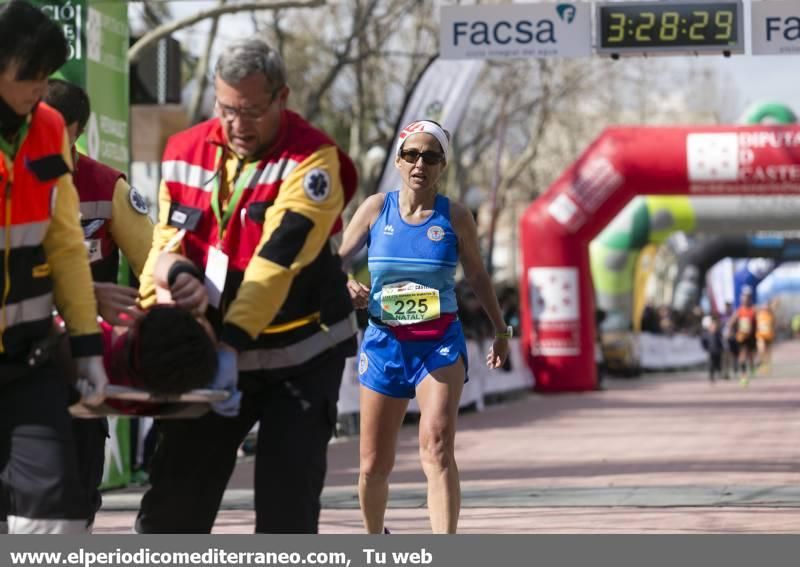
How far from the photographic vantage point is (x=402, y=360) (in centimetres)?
730

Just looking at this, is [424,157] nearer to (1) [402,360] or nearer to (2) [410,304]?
(2) [410,304]

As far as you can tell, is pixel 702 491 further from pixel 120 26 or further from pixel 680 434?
pixel 680 434

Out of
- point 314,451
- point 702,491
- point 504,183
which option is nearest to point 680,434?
point 702,491

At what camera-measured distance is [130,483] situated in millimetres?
12422

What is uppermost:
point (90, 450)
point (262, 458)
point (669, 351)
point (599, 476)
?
point (262, 458)

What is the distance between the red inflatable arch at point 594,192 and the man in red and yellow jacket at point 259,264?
22.4 meters

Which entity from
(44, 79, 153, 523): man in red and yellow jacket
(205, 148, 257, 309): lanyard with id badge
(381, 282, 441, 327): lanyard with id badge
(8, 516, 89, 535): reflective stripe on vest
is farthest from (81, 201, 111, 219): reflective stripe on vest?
(8, 516, 89, 535): reflective stripe on vest

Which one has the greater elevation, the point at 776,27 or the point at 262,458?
the point at 776,27

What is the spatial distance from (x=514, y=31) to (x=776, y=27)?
233cm

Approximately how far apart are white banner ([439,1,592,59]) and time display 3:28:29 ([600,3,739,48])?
22 centimetres

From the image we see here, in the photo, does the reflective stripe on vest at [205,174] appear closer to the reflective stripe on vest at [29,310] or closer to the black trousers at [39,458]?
the reflective stripe on vest at [29,310]

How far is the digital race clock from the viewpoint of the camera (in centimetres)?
1560

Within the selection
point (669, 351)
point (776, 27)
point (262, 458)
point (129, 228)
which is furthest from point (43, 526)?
point (669, 351)

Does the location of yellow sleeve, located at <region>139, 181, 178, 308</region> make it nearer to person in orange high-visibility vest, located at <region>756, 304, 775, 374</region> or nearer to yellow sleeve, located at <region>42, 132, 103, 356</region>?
yellow sleeve, located at <region>42, 132, 103, 356</region>
